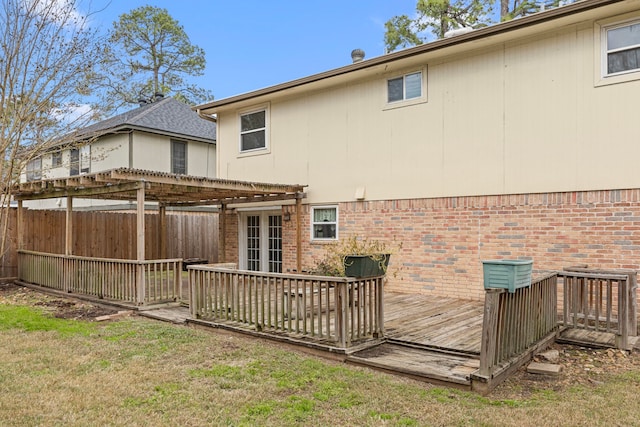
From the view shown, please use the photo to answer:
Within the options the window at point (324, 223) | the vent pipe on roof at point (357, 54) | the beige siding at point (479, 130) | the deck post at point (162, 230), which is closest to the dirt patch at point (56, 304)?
the deck post at point (162, 230)

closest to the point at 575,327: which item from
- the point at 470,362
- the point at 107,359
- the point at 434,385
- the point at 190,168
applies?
the point at 470,362

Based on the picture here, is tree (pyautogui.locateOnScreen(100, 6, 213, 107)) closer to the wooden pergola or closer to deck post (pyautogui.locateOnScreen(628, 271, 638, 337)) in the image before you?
the wooden pergola

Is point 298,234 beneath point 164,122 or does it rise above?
beneath

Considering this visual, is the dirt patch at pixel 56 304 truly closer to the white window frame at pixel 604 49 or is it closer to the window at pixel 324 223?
the window at pixel 324 223

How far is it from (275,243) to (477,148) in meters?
6.12

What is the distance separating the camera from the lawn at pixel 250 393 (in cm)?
395

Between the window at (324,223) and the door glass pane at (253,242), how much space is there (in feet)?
7.49

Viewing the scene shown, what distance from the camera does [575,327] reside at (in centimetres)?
623

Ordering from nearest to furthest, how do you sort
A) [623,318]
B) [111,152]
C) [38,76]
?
[623,318] < [38,76] < [111,152]

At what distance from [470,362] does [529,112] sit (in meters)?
5.19

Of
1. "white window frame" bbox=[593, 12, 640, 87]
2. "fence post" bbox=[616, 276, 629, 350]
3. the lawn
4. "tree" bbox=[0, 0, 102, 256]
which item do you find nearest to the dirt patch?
"tree" bbox=[0, 0, 102, 256]

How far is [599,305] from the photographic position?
6.11 metres

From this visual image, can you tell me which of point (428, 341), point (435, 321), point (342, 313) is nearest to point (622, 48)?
point (435, 321)

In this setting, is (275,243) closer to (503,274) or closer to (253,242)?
(253,242)
